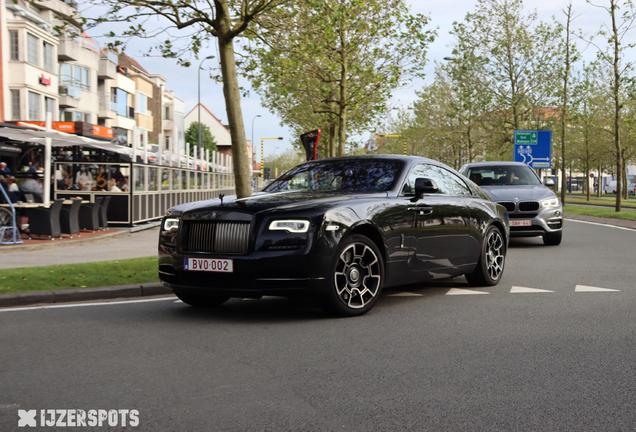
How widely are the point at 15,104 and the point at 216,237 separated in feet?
113

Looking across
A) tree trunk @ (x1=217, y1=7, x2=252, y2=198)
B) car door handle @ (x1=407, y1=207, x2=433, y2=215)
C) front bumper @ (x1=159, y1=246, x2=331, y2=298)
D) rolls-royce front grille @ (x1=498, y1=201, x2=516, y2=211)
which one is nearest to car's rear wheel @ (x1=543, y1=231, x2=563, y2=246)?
rolls-royce front grille @ (x1=498, y1=201, x2=516, y2=211)

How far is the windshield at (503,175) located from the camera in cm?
1503

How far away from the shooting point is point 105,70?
53.6m

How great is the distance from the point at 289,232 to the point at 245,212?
1.48ft

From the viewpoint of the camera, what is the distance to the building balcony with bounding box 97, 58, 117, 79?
175ft

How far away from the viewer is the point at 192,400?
400 centimetres

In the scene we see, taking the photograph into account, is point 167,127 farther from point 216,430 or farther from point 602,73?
point 216,430

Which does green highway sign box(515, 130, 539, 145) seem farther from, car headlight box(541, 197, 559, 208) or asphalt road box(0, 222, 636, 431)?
asphalt road box(0, 222, 636, 431)

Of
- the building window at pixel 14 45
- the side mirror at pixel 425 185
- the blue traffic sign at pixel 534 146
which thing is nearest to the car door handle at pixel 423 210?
the side mirror at pixel 425 185

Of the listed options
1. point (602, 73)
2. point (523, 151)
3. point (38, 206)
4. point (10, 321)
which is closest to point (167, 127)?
point (602, 73)

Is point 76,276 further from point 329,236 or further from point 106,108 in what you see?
point 106,108

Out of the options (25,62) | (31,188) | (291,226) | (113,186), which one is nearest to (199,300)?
(291,226)

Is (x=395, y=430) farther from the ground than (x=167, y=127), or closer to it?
closer to it

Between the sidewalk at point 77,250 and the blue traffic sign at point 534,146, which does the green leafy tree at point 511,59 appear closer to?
the blue traffic sign at point 534,146
